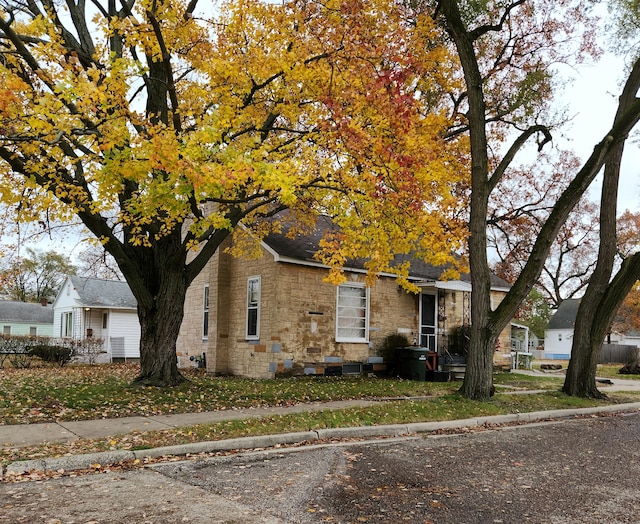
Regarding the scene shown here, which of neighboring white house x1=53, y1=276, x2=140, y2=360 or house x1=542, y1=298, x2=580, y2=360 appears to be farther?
house x1=542, y1=298, x2=580, y2=360

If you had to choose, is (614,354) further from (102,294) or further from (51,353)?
(51,353)

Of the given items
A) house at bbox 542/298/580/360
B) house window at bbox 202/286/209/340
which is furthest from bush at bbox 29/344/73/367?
house at bbox 542/298/580/360

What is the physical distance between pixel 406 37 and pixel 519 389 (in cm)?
996

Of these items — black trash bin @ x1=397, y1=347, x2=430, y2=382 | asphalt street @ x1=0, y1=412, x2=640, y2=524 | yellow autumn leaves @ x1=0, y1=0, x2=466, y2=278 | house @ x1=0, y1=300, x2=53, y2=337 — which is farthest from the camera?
house @ x1=0, y1=300, x2=53, y2=337

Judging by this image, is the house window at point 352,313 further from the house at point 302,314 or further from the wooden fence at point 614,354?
the wooden fence at point 614,354

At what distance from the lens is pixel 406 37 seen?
528 inches

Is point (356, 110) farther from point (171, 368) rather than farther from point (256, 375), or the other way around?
point (256, 375)

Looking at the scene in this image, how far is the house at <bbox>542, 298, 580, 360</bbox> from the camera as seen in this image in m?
59.3

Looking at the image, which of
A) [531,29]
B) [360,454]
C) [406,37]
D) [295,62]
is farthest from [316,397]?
[531,29]

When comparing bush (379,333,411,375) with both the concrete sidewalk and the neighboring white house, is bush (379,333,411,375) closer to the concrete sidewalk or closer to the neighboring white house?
the concrete sidewalk

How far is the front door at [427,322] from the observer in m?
19.7

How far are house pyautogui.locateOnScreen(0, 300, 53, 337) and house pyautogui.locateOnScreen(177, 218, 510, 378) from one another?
32.1 metres

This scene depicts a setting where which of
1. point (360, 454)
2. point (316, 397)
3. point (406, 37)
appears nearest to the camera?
point (360, 454)

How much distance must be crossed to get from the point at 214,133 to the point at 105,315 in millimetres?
25513
